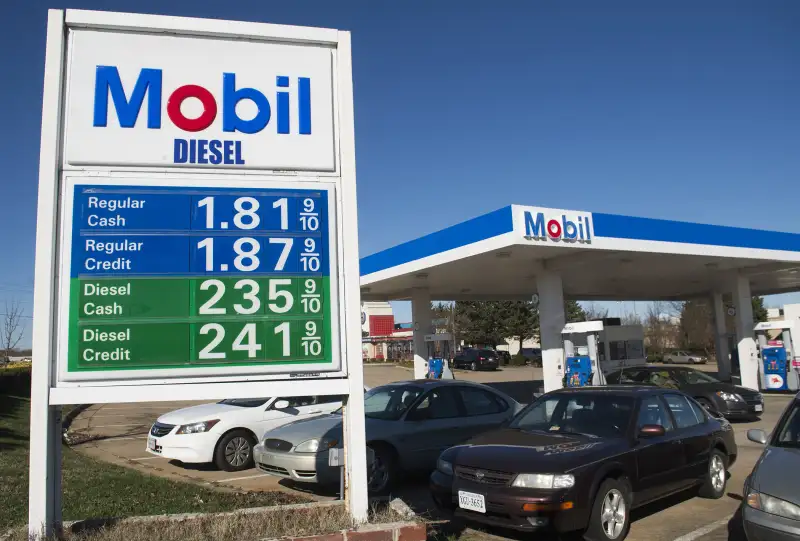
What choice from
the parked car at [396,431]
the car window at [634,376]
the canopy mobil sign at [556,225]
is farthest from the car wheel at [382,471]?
the car window at [634,376]

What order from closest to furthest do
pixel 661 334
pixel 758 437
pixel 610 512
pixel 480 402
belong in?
1. pixel 610 512
2. pixel 758 437
3. pixel 480 402
4. pixel 661 334

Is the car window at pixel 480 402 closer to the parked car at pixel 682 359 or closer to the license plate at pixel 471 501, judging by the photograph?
the license plate at pixel 471 501

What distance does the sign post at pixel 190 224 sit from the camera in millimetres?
4574

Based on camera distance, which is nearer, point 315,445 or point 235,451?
point 315,445

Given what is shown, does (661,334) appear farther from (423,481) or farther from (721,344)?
(423,481)

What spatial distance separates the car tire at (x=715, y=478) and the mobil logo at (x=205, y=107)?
20.6ft

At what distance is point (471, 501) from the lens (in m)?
6.10

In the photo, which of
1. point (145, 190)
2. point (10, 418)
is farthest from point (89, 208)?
point (10, 418)

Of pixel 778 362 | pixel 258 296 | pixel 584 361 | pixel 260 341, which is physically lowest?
pixel 778 362

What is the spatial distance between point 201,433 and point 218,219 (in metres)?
6.48

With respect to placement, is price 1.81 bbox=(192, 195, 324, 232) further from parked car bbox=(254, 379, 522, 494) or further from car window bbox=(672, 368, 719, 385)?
car window bbox=(672, 368, 719, 385)

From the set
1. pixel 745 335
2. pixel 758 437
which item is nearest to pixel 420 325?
pixel 745 335

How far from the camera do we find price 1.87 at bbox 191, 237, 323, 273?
482 cm

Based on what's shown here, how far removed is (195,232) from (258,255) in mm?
500
